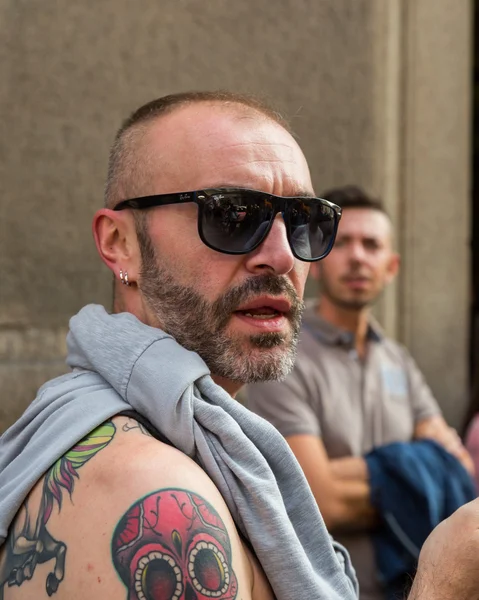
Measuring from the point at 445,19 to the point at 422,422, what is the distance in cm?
296

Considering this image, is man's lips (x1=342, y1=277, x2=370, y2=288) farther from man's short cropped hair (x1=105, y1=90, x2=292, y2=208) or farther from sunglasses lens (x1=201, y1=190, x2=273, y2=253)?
sunglasses lens (x1=201, y1=190, x2=273, y2=253)

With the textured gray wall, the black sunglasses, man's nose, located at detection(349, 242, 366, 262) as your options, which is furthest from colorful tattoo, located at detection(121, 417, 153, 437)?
man's nose, located at detection(349, 242, 366, 262)

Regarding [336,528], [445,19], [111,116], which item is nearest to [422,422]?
[336,528]

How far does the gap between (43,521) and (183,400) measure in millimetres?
321

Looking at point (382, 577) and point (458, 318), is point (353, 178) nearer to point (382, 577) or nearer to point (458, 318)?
point (458, 318)

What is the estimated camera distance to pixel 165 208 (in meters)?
1.92

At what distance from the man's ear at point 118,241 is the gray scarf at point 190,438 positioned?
7.9 inches

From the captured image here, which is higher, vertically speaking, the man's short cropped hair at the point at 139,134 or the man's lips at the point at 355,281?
the man's short cropped hair at the point at 139,134

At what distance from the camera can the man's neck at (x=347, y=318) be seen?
13.4 feet

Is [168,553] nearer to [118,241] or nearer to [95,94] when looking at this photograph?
[118,241]

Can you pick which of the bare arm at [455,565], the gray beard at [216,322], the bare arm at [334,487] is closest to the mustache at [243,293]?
the gray beard at [216,322]

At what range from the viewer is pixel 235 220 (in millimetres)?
1869

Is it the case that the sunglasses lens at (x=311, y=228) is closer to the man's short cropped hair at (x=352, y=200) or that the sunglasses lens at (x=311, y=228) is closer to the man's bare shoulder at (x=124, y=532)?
the man's bare shoulder at (x=124, y=532)

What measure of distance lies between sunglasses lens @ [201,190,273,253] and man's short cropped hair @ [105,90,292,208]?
0.19m
